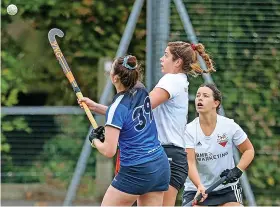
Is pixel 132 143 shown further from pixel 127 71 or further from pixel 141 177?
pixel 127 71

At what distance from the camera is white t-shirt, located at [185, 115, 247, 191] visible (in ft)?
19.5

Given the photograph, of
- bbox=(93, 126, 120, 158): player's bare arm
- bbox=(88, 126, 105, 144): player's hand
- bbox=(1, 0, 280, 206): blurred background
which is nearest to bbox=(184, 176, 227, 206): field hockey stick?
bbox=(88, 126, 105, 144): player's hand

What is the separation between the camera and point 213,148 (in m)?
5.94

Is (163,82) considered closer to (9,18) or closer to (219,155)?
(219,155)

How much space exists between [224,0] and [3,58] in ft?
7.36

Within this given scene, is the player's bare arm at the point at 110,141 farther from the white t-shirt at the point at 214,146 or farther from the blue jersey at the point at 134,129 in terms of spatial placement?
the white t-shirt at the point at 214,146

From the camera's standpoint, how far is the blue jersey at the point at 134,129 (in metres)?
4.97

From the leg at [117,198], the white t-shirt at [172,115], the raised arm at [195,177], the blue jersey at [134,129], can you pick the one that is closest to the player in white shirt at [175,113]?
the white t-shirt at [172,115]

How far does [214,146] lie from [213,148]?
0.05 ft

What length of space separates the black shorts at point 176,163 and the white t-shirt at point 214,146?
432mm

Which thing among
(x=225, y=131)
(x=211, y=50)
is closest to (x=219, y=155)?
(x=225, y=131)

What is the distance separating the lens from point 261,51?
807cm

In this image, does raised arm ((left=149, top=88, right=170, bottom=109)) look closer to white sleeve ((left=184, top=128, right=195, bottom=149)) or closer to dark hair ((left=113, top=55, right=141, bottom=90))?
dark hair ((left=113, top=55, right=141, bottom=90))

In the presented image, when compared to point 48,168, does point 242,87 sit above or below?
above
